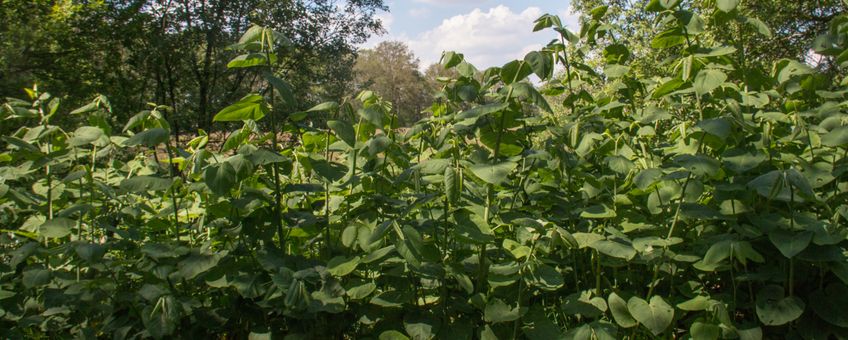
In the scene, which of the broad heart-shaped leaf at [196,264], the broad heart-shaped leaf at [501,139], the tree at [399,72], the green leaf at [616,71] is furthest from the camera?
the tree at [399,72]

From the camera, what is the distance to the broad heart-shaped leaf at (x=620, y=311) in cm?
182

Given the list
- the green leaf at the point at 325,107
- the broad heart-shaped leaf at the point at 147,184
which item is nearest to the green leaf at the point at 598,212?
the green leaf at the point at 325,107

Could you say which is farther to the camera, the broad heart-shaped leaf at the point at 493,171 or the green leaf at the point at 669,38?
the green leaf at the point at 669,38

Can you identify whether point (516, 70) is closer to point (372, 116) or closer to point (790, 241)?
point (372, 116)

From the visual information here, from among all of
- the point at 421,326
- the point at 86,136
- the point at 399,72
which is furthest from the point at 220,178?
the point at 399,72

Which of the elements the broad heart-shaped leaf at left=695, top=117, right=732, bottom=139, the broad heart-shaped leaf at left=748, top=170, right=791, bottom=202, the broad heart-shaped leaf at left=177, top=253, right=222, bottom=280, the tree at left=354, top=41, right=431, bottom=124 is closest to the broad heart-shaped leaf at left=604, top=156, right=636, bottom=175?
the broad heart-shaped leaf at left=695, top=117, right=732, bottom=139

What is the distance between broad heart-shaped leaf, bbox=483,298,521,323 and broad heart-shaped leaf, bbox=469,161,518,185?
380 mm

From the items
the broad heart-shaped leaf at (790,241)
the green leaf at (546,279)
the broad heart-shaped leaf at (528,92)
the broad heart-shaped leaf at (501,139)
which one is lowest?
the green leaf at (546,279)

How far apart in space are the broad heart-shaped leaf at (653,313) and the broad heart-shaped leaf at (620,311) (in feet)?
0.06

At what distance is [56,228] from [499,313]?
135 cm

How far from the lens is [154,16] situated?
1340cm

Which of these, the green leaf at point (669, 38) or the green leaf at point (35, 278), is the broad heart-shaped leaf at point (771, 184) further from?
the green leaf at point (35, 278)

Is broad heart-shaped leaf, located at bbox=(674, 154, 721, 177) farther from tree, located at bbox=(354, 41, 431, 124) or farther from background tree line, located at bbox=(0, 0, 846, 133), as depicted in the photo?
tree, located at bbox=(354, 41, 431, 124)

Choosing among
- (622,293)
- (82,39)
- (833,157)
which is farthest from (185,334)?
(82,39)
